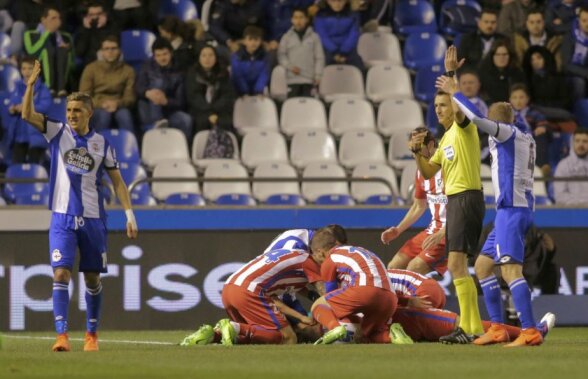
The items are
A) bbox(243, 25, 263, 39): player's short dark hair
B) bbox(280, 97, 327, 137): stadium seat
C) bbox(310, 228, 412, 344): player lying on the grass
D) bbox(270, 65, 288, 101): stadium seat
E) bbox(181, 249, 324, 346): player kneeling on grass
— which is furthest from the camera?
bbox(270, 65, 288, 101): stadium seat

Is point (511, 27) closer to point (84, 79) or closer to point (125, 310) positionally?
point (84, 79)

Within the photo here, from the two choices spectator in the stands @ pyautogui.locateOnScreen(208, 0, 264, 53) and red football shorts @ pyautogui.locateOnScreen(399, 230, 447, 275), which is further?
spectator in the stands @ pyautogui.locateOnScreen(208, 0, 264, 53)

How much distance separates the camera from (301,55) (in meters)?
19.8

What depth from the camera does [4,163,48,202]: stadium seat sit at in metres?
17.7

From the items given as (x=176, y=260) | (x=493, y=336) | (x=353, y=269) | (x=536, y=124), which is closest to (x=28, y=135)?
(x=176, y=260)

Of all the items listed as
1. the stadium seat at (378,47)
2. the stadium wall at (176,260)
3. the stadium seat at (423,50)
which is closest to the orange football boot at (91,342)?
the stadium wall at (176,260)

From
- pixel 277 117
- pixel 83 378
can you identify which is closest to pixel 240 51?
pixel 277 117

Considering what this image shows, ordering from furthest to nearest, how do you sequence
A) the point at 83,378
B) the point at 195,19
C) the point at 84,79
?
the point at 195,19 < the point at 84,79 < the point at 83,378

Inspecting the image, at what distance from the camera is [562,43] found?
67.8 ft

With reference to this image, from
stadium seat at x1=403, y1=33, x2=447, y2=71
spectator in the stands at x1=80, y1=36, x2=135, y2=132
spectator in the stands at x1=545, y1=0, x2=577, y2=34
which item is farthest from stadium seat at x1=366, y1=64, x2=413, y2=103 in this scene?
spectator in the stands at x1=80, y1=36, x2=135, y2=132

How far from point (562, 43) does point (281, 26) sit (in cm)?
409

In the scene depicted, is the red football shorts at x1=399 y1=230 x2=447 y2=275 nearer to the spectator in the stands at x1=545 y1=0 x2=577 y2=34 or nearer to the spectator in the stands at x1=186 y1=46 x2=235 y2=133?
the spectator in the stands at x1=186 y1=46 x2=235 y2=133

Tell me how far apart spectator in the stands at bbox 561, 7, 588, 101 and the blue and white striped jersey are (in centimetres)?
1039

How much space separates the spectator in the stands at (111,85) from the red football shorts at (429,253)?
5635 mm
